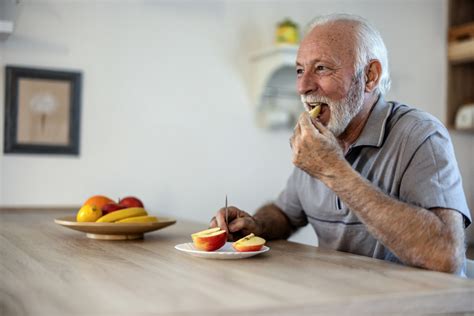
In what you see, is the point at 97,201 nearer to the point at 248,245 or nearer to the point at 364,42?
the point at 248,245

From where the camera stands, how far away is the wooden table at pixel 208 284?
90 centimetres

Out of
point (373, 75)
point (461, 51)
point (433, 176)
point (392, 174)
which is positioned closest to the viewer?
point (433, 176)

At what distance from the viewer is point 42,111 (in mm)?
2799

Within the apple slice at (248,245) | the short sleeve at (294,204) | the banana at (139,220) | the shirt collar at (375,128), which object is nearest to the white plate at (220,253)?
the apple slice at (248,245)

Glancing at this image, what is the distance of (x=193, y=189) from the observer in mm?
3117

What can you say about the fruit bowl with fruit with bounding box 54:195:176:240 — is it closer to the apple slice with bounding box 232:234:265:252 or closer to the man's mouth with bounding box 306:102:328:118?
the apple slice with bounding box 232:234:265:252

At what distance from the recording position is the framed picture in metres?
2.74

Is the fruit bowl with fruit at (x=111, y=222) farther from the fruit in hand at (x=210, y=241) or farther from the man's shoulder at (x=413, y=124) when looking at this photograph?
the man's shoulder at (x=413, y=124)

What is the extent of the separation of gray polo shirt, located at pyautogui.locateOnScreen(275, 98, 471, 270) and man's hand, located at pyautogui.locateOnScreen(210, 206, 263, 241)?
0.65ft

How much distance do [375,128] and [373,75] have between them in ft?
0.63

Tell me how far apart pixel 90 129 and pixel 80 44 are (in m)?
0.41

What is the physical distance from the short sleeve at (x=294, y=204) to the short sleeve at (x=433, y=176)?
0.53 metres

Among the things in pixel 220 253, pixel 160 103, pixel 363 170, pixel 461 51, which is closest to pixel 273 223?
pixel 363 170

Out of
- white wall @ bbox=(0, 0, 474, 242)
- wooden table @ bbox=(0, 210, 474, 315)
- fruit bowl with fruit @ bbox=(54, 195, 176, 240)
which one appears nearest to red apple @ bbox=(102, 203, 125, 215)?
fruit bowl with fruit @ bbox=(54, 195, 176, 240)
